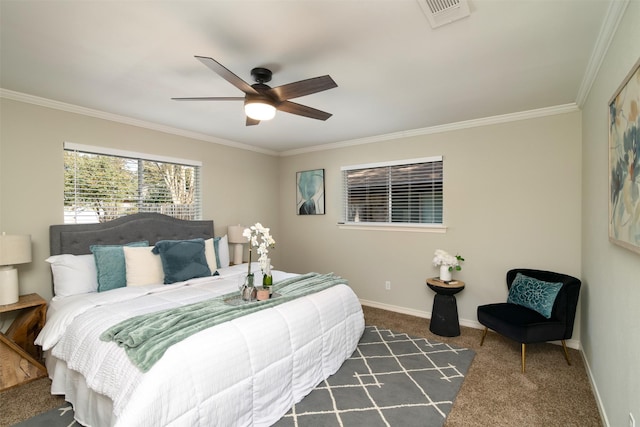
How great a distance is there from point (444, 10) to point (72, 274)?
136 inches

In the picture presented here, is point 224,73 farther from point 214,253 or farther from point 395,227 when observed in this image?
point 395,227

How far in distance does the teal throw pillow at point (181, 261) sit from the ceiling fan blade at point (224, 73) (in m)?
1.86

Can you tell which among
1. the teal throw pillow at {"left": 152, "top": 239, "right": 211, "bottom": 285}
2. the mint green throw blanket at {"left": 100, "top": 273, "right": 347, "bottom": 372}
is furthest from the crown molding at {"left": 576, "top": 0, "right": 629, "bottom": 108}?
the teal throw pillow at {"left": 152, "top": 239, "right": 211, "bottom": 285}

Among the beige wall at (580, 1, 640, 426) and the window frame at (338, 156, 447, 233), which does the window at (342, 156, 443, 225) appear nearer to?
the window frame at (338, 156, 447, 233)

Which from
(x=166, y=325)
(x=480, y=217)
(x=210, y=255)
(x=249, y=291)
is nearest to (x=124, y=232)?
(x=210, y=255)

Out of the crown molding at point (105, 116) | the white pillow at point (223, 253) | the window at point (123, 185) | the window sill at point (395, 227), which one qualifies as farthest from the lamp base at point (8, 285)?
the window sill at point (395, 227)

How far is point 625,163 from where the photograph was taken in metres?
1.59

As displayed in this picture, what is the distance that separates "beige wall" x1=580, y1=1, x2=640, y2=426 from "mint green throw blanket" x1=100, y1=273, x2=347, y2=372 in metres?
2.07

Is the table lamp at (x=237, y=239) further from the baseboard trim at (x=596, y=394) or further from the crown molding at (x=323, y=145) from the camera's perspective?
the baseboard trim at (x=596, y=394)

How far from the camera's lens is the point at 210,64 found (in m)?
1.69

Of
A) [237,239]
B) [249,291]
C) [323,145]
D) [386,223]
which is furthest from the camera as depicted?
[323,145]

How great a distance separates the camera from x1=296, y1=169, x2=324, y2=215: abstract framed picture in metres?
5.02

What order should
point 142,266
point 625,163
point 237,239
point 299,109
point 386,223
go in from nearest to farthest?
point 625,163, point 299,109, point 142,266, point 237,239, point 386,223

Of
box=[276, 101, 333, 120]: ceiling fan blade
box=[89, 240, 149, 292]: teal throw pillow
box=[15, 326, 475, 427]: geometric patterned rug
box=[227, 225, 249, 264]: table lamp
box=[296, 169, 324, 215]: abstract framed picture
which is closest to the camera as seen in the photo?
box=[15, 326, 475, 427]: geometric patterned rug
